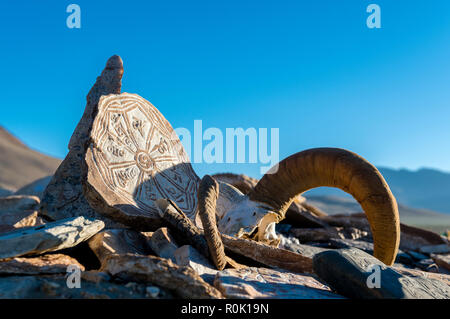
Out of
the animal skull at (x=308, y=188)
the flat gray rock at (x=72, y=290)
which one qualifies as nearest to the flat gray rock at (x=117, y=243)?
the flat gray rock at (x=72, y=290)

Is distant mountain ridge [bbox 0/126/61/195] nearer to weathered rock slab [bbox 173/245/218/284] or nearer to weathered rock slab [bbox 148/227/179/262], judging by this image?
weathered rock slab [bbox 148/227/179/262]

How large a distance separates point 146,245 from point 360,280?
2.24 metres

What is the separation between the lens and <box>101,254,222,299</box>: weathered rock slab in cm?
259

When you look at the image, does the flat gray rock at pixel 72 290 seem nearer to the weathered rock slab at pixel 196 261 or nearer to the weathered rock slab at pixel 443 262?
the weathered rock slab at pixel 196 261

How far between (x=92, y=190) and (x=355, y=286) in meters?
3.12

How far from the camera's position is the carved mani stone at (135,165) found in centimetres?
451

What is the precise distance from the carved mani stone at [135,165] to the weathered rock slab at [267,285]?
165 cm

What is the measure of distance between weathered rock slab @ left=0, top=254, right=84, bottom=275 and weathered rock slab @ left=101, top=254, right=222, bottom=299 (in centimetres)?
63

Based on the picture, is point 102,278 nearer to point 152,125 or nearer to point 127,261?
point 127,261

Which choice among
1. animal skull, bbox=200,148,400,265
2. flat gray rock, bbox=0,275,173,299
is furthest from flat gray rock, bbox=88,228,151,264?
animal skull, bbox=200,148,400,265

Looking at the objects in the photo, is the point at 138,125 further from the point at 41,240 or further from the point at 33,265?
the point at 33,265

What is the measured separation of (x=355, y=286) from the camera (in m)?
2.76

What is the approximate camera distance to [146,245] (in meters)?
3.96
